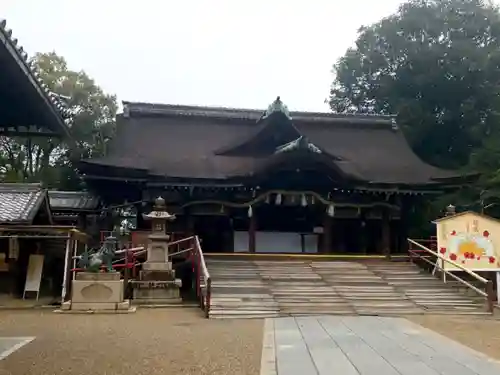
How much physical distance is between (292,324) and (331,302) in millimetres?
2688

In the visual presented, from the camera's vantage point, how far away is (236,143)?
20.7 m

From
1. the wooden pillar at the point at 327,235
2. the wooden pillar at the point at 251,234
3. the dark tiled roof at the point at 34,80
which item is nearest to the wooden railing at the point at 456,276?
the wooden pillar at the point at 327,235

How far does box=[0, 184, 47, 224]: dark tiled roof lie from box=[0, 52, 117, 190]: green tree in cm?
→ 1328

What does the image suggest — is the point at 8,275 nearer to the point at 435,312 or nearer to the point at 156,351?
the point at 156,351

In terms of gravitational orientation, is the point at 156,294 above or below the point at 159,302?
above

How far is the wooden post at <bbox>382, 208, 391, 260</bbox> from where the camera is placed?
59.4 ft

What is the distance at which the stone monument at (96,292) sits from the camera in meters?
11.7

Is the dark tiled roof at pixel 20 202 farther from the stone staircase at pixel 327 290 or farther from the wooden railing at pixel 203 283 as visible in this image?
the stone staircase at pixel 327 290

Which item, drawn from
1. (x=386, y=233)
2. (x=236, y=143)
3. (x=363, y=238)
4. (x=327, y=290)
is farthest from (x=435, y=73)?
(x=327, y=290)

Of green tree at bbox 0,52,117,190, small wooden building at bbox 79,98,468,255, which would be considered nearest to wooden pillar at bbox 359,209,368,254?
small wooden building at bbox 79,98,468,255

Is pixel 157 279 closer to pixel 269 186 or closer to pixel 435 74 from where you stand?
pixel 269 186

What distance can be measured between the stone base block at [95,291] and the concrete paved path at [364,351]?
3934mm

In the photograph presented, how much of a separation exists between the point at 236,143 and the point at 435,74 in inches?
584

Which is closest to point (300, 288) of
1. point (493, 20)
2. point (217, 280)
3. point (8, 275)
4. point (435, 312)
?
point (217, 280)
